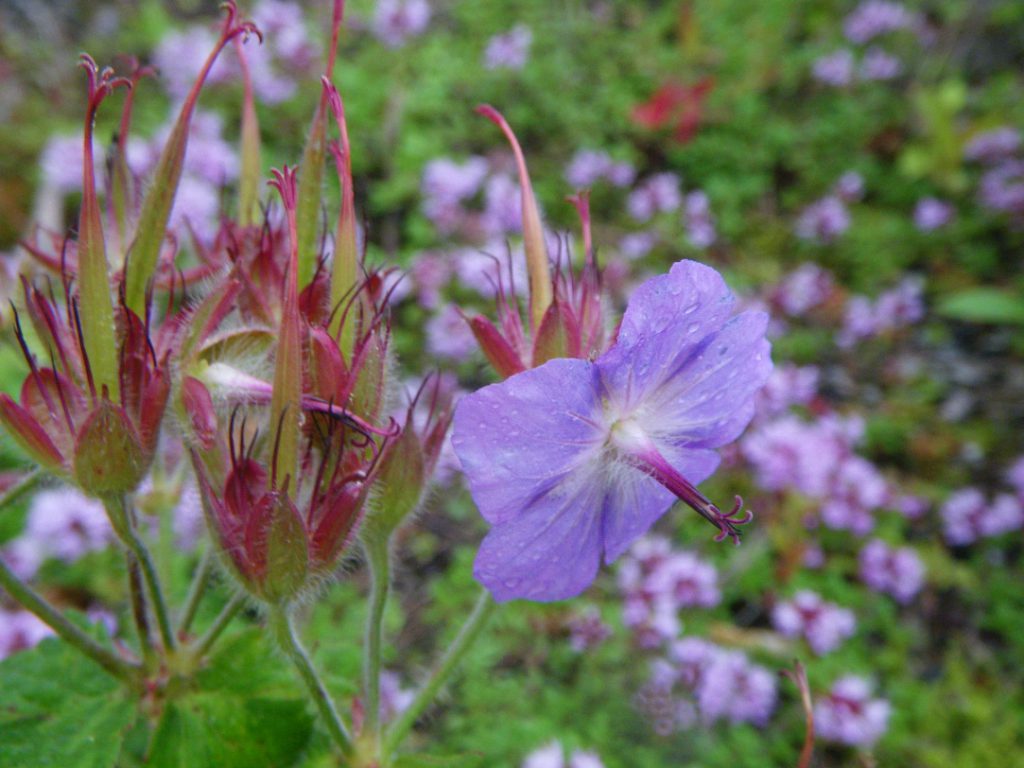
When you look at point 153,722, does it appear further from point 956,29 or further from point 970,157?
point 956,29

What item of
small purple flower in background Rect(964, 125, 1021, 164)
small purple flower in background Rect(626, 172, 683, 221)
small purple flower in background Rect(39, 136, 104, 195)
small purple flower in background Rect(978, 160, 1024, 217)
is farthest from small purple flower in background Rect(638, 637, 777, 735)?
small purple flower in background Rect(964, 125, 1021, 164)

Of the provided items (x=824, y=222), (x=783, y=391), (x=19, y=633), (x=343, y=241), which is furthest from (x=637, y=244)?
(x=343, y=241)

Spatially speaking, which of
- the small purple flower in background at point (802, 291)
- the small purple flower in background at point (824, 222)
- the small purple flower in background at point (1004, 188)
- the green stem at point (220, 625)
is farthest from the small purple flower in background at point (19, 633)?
the small purple flower in background at point (1004, 188)

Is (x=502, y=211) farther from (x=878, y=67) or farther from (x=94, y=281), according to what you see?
(x=878, y=67)

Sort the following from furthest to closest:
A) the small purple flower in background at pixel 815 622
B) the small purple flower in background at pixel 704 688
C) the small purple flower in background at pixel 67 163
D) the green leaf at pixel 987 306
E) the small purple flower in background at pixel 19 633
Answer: the green leaf at pixel 987 306 < the small purple flower in background at pixel 67 163 < the small purple flower in background at pixel 815 622 < the small purple flower in background at pixel 704 688 < the small purple flower in background at pixel 19 633

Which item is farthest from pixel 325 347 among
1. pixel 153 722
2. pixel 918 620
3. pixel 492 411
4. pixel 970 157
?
pixel 970 157

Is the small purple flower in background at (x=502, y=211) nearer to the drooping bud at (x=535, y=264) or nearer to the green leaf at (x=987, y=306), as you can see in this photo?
the green leaf at (x=987, y=306)

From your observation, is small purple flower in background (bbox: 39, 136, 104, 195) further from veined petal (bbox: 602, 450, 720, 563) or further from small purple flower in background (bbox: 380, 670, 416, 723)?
veined petal (bbox: 602, 450, 720, 563)
